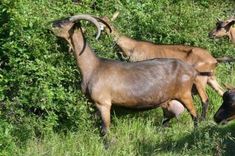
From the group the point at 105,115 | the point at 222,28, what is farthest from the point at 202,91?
the point at 222,28

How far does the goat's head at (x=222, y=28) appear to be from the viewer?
15953 millimetres

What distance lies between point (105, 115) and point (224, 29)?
643 cm

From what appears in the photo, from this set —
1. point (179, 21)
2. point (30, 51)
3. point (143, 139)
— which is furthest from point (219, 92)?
point (30, 51)

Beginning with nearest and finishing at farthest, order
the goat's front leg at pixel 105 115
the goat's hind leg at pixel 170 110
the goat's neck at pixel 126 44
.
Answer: the goat's front leg at pixel 105 115 → the goat's hind leg at pixel 170 110 → the goat's neck at pixel 126 44

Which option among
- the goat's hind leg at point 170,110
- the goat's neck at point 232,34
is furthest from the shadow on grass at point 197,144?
the goat's neck at point 232,34

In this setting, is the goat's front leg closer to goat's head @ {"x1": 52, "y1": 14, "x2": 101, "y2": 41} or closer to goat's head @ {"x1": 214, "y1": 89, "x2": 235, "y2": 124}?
goat's head @ {"x1": 52, "y1": 14, "x2": 101, "y2": 41}

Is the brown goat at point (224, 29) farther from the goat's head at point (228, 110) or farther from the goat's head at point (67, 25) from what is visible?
the goat's head at point (228, 110)

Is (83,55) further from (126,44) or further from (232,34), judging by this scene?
(232,34)

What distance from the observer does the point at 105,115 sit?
427 inches

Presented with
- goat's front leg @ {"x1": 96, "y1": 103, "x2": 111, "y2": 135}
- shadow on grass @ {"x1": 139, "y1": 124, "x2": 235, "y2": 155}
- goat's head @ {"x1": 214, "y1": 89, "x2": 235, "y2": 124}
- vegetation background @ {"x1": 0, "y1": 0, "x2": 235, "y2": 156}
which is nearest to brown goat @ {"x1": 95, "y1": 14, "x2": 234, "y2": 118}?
vegetation background @ {"x1": 0, "y1": 0, "x2": 235, "y2": 156}

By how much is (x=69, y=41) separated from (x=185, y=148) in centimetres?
260

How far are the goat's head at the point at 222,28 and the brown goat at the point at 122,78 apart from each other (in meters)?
4.18

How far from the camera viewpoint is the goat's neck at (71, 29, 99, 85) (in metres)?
11.2

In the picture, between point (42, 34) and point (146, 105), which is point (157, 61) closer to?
point (146, 105)
